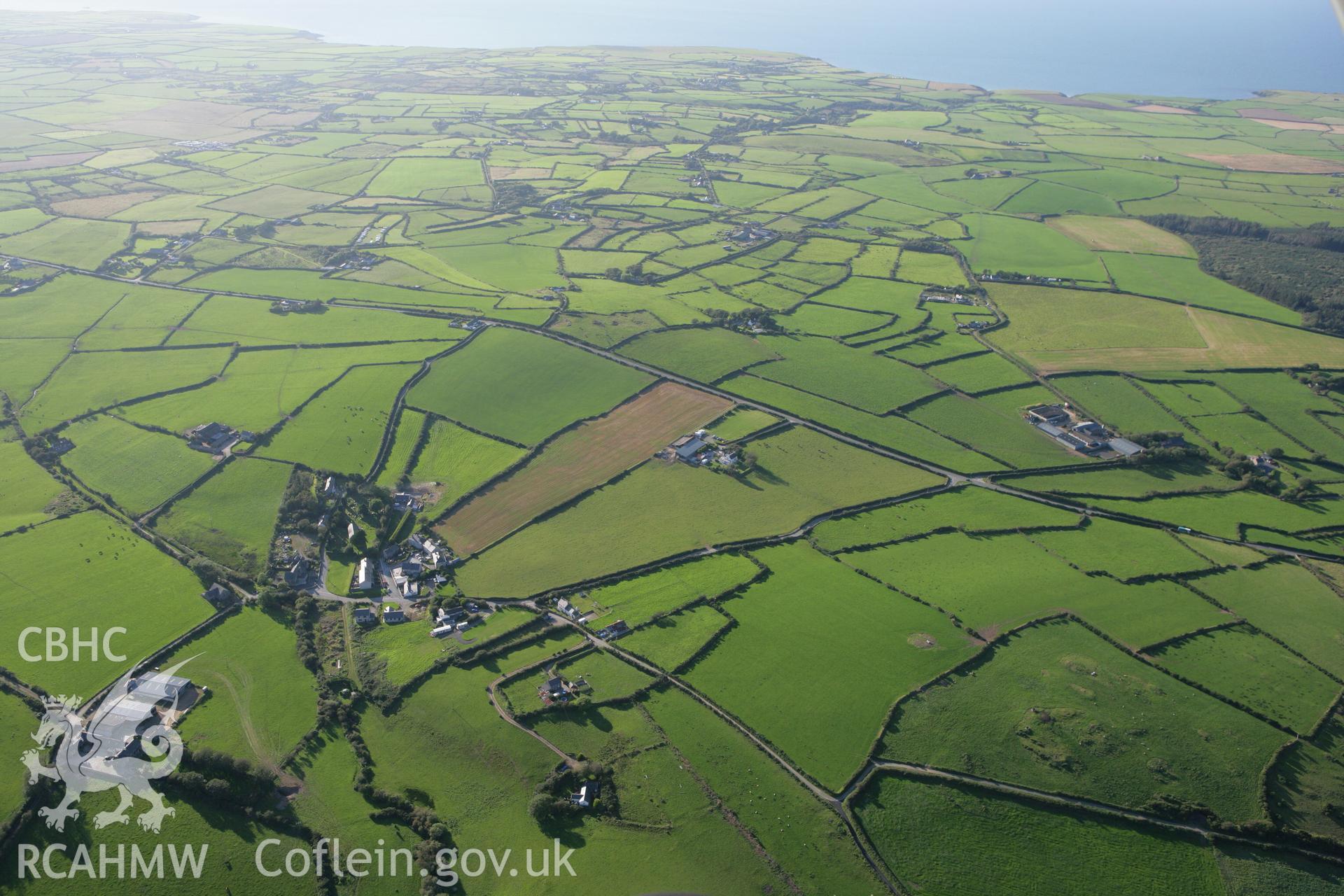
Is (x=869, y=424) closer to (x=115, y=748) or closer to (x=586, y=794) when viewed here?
(x=586, y=794)

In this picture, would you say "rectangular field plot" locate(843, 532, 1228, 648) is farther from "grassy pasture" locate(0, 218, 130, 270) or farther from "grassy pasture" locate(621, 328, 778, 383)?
"grassy pasture" locate(0, 218, 130, 270)

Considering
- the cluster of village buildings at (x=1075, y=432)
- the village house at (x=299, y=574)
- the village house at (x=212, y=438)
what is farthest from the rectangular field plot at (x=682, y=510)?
the village house at (x=212, y=438)

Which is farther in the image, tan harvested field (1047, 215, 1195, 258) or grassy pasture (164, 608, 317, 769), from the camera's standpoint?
tan harvested field (1047, 215, 1195, 258)

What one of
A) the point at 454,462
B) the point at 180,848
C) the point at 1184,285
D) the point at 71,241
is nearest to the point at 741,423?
the point at 454,462

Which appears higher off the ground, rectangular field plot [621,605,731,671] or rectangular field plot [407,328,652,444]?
rectangular field plot [407,328,652,444]

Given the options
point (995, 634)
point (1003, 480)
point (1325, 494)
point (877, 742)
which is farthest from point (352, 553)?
point (1325, 494)

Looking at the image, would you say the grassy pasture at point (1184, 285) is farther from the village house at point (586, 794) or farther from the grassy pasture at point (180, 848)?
the grassy pasture at point (180, 848)

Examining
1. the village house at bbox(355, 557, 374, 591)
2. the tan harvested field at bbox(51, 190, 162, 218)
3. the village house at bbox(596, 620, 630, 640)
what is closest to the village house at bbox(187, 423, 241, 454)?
the village house at bbox(355, 557, 374, 591)
